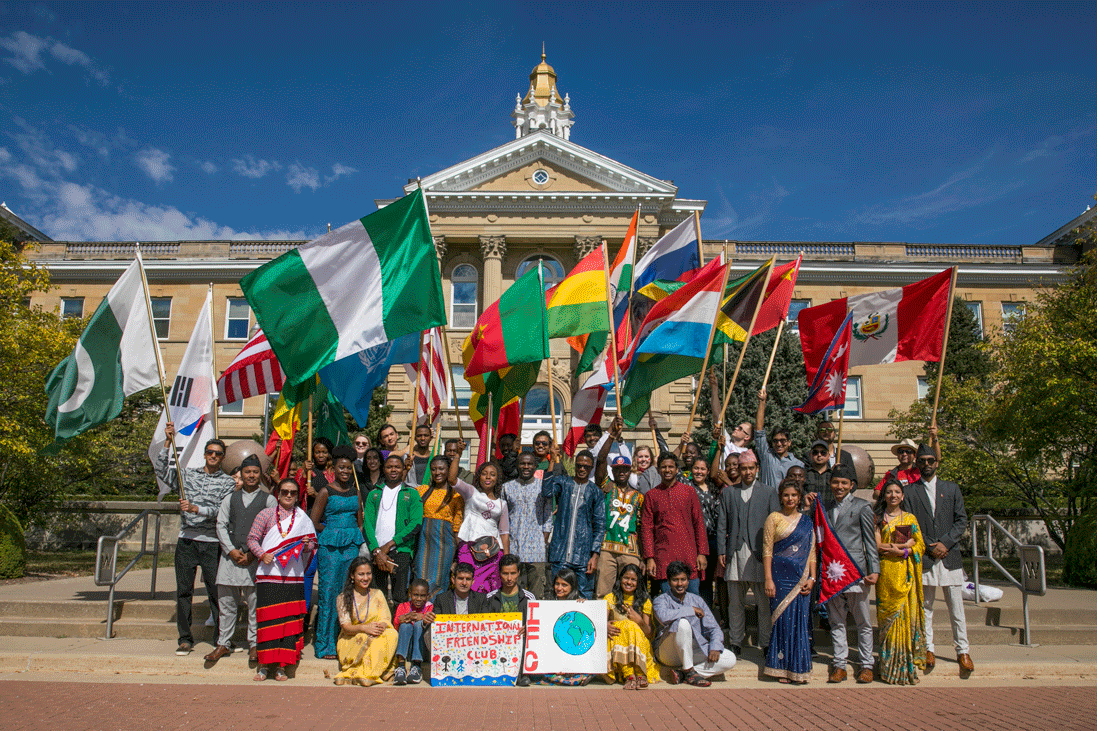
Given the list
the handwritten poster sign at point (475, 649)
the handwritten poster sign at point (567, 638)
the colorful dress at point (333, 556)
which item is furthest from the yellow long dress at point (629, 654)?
the colorful dress at point (333, 556)

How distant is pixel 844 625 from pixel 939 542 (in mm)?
1399

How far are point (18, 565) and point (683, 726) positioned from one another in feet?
Result: 47.9

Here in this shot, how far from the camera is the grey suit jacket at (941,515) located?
25.2ft

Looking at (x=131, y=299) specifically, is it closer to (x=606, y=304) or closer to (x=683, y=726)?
(x=606, y=304)

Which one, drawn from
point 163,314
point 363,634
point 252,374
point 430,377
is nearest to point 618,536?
point 363,634

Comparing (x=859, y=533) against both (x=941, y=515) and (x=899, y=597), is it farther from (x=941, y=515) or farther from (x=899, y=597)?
(x=941, y=515)

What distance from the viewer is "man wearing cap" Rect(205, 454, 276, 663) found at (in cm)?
749

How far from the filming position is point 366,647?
23.2 ft

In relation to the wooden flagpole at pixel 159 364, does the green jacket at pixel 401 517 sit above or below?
below

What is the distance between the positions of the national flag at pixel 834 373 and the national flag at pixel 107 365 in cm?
866

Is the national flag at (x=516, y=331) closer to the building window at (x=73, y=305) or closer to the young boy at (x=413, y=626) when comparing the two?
the young boy at (x=413, y=626)

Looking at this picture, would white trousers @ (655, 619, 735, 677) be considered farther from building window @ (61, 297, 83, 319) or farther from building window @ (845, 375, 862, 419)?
building window @ (61, 297, 83, 319)

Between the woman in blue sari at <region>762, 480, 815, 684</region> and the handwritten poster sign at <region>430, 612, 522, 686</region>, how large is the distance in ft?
8.24

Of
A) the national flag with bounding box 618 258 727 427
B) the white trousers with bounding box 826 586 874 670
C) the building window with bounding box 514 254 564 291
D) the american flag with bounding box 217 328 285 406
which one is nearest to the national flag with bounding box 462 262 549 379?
the national flag with bounding box 618 258 727 427
